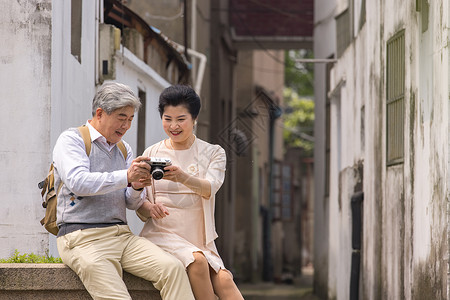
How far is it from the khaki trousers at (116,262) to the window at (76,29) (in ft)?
14.9

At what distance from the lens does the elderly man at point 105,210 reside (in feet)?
18.0

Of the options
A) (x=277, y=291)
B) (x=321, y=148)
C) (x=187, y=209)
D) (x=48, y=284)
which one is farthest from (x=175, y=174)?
(x=277, y=291)

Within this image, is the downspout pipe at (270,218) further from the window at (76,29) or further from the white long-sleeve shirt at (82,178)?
the white long-sleeve shirt at (82,178)

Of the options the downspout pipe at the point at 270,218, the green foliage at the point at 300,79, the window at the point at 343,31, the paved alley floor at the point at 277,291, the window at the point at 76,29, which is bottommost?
the paved alley floor at the point at 277,291

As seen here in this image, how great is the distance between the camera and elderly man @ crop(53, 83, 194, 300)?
18.0ft

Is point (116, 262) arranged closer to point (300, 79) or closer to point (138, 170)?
point (138, 170)

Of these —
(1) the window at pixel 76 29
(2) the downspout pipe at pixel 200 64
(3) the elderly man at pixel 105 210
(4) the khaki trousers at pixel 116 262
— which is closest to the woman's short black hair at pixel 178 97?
(3) the elderly man at pixel 105 210

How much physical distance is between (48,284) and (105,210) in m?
0.64

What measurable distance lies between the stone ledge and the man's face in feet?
2.88

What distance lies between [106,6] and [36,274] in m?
6.37

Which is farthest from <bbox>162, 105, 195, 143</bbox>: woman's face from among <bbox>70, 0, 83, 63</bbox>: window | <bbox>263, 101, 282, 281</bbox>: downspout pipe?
<bbox>263, 101, 282, 281</bbox>: downspout pipe

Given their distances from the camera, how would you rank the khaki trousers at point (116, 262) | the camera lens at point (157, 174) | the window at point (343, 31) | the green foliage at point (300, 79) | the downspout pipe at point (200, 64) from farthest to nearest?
the green foliage at point (300, 79), the downspout pipe at point (200, 64), the window at point (343, 31), the khaki trousers at point (116, 262), the camera lens at point (157, 174)

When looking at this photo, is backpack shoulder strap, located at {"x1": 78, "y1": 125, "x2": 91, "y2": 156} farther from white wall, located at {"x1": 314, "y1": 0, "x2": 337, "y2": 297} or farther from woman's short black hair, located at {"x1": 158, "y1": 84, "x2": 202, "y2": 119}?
white wall, located at {"x1": 314, "y1": 0, "x2": 337, "y2": 297}

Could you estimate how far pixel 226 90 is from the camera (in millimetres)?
→ 24906
